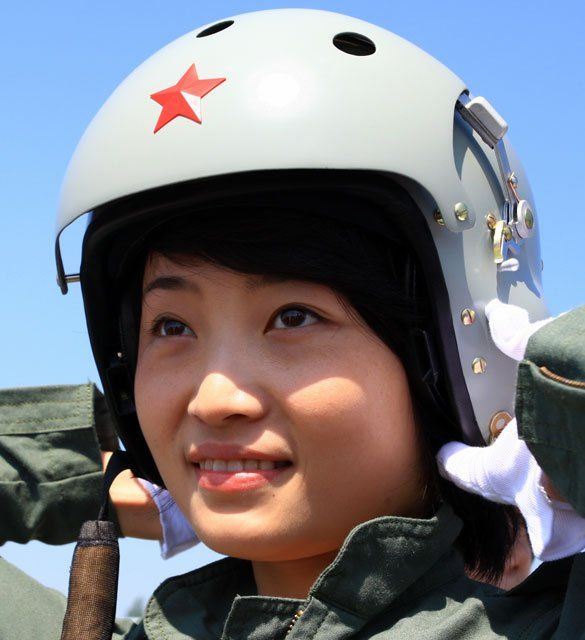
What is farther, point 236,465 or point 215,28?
point 215,28

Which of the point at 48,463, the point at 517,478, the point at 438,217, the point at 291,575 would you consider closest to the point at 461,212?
the point at 438,217

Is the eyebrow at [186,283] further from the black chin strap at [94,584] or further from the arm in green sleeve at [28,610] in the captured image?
the arm in green sleeve at [28,610]

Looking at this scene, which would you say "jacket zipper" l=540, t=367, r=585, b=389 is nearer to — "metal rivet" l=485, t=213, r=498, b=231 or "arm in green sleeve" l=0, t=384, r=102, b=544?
"metal rivet" l=485, t=213, r=498, b=231

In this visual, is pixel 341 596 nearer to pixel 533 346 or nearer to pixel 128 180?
pixel 533 346

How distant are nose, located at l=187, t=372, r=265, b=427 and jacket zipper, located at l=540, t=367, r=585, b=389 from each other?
2.08 feet

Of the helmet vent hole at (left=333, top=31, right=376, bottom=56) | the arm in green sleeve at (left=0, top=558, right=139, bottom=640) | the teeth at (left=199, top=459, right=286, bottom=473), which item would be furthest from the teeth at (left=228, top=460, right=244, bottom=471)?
the helmet vent hole at (left=333, top=31, right=376, bottom=56)

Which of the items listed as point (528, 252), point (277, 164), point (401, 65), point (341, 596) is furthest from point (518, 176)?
point (341, 596)

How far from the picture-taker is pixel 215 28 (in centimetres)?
299

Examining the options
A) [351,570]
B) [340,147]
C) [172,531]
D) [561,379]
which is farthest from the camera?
[172,531]

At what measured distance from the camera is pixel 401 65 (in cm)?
277

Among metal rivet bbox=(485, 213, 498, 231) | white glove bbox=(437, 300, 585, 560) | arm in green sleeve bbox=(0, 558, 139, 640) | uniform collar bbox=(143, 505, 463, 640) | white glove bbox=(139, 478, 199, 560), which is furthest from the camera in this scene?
white glove bbox=(139, 478, 199, 560)

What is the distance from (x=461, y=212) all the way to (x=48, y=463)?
142cm

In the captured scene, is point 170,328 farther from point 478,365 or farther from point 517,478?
point 517,478

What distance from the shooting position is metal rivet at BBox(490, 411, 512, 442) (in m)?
2.67
